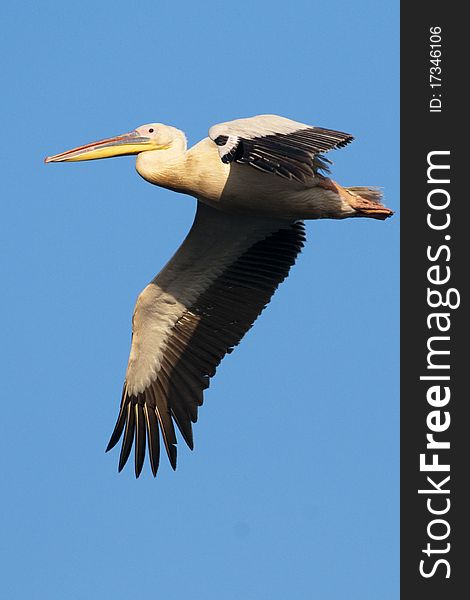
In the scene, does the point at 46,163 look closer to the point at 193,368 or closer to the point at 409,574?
the point at 193,368

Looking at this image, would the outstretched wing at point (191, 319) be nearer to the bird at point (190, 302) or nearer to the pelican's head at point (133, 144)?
the bird at point (190, 302)

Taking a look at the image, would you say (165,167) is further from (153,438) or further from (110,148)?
(153,438)

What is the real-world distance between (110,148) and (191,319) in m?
1.87

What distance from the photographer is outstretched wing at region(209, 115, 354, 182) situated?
10.5 metres

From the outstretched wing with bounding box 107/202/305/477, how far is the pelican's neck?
118cm

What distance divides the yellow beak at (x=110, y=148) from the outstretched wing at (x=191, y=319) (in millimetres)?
1072

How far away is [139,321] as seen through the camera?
43.9ft

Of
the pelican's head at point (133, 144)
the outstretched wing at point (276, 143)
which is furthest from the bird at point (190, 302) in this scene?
the outstretched wing at point (276, 143)

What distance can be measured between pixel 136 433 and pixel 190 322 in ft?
3.83

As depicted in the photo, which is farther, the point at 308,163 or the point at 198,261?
the point at 198,261

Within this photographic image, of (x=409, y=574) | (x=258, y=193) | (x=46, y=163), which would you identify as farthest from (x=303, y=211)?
(x=409, y=574)

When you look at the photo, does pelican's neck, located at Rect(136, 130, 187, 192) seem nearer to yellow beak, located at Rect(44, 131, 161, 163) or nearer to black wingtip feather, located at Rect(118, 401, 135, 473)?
yellow beak, located at Rect(44, 131, 161, 163)

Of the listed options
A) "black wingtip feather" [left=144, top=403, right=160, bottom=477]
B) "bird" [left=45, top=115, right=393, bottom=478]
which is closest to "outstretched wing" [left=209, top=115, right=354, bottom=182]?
"bird" [left=45, top=115, right=393, bottom=478]

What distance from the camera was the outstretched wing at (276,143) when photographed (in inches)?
413
